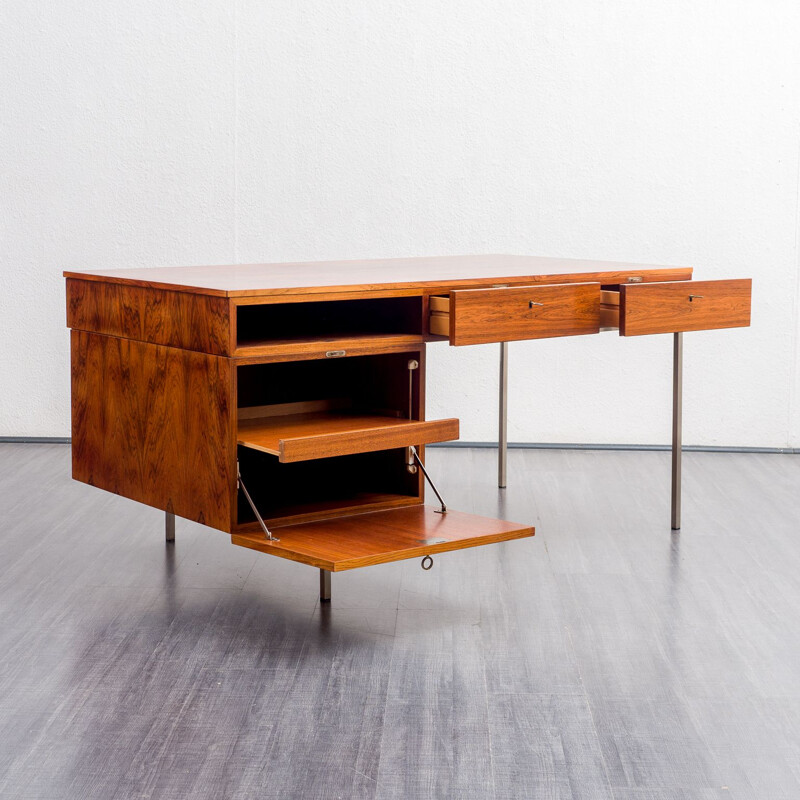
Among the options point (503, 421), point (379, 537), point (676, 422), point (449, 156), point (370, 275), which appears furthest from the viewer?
point (449, 156)

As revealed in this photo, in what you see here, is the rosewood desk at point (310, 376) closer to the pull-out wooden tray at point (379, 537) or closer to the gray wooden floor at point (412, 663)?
the pull-out wooden tray at point (379, 537)

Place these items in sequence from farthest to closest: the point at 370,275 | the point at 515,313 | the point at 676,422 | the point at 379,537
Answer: the point at 676,422 → the point at 370,275 → the point at 515,313 → the point at 379,537

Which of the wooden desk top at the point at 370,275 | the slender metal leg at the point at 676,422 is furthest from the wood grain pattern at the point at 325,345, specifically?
the slender metal leg at the point at 676,422

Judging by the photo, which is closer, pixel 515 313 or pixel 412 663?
pixel 412 663

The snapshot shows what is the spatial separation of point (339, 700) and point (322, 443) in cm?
50

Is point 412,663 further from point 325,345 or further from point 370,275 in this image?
point 370,275

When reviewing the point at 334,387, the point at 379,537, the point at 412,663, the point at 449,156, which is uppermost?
the point at 449,156

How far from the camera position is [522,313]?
2.51 meters

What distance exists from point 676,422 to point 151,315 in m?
1.39

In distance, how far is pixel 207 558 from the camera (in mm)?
2873

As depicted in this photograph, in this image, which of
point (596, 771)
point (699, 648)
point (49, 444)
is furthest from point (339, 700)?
point (49, 444)

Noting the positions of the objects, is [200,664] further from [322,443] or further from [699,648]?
[699,648]

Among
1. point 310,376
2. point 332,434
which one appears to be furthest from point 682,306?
point 332,434

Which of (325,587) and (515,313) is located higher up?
(515,313)
